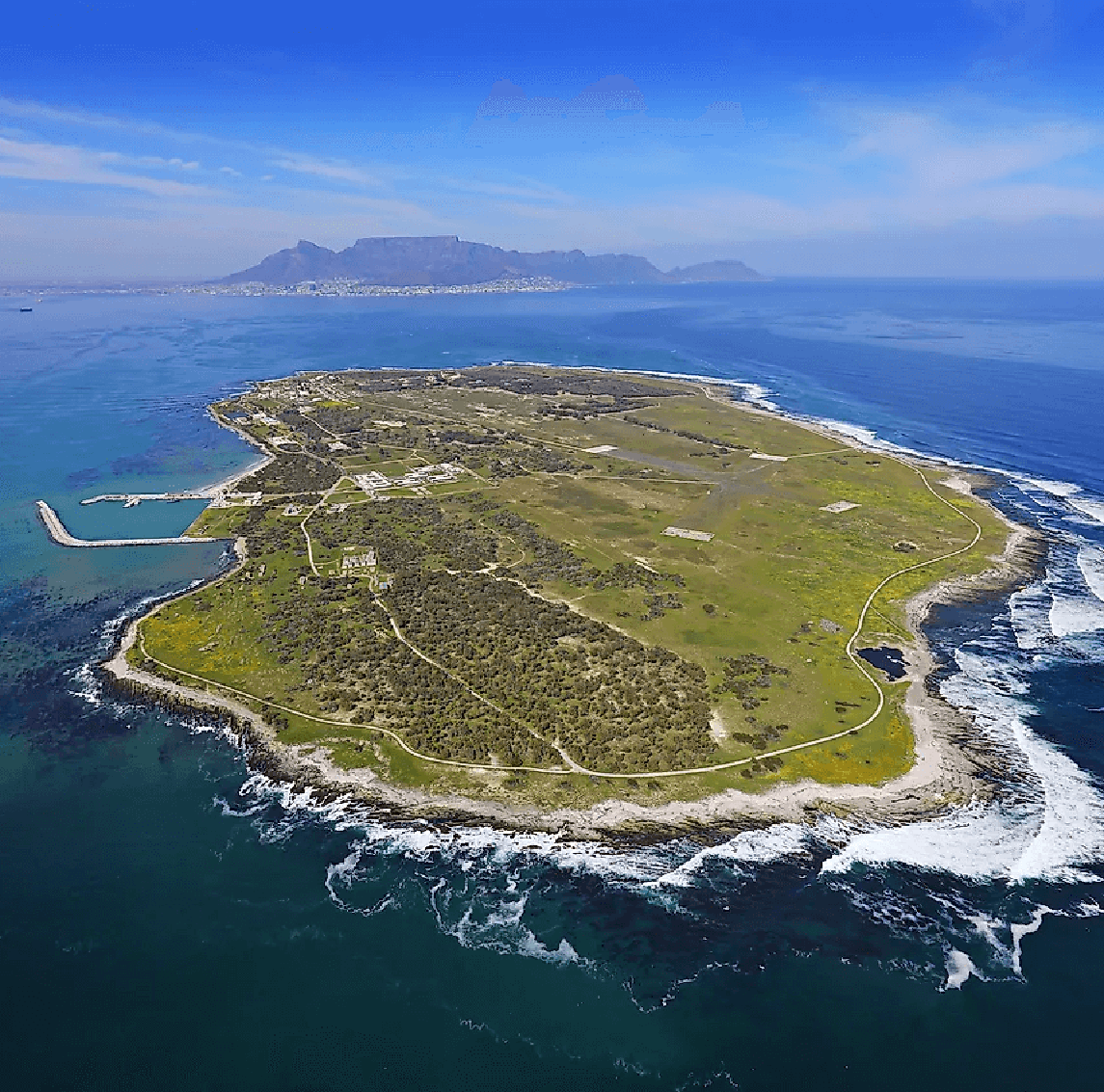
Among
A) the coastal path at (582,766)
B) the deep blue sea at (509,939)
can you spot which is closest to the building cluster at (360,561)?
the coastal path at (582,766)

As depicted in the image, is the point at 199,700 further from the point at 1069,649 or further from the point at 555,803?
the point at 1069,649

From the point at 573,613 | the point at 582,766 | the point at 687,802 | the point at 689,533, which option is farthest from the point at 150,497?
the point at 687,802

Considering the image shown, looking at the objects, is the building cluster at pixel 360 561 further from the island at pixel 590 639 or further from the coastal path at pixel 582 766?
the coastal path at pixel 582 766

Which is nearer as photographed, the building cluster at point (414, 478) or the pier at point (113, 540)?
the pier at point (113, 540)

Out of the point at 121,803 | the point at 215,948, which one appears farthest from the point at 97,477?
the point at 215,948

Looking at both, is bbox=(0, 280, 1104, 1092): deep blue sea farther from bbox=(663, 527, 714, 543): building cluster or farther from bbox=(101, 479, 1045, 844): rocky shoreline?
bbox=(663, 527, 714, 543): building cluster
